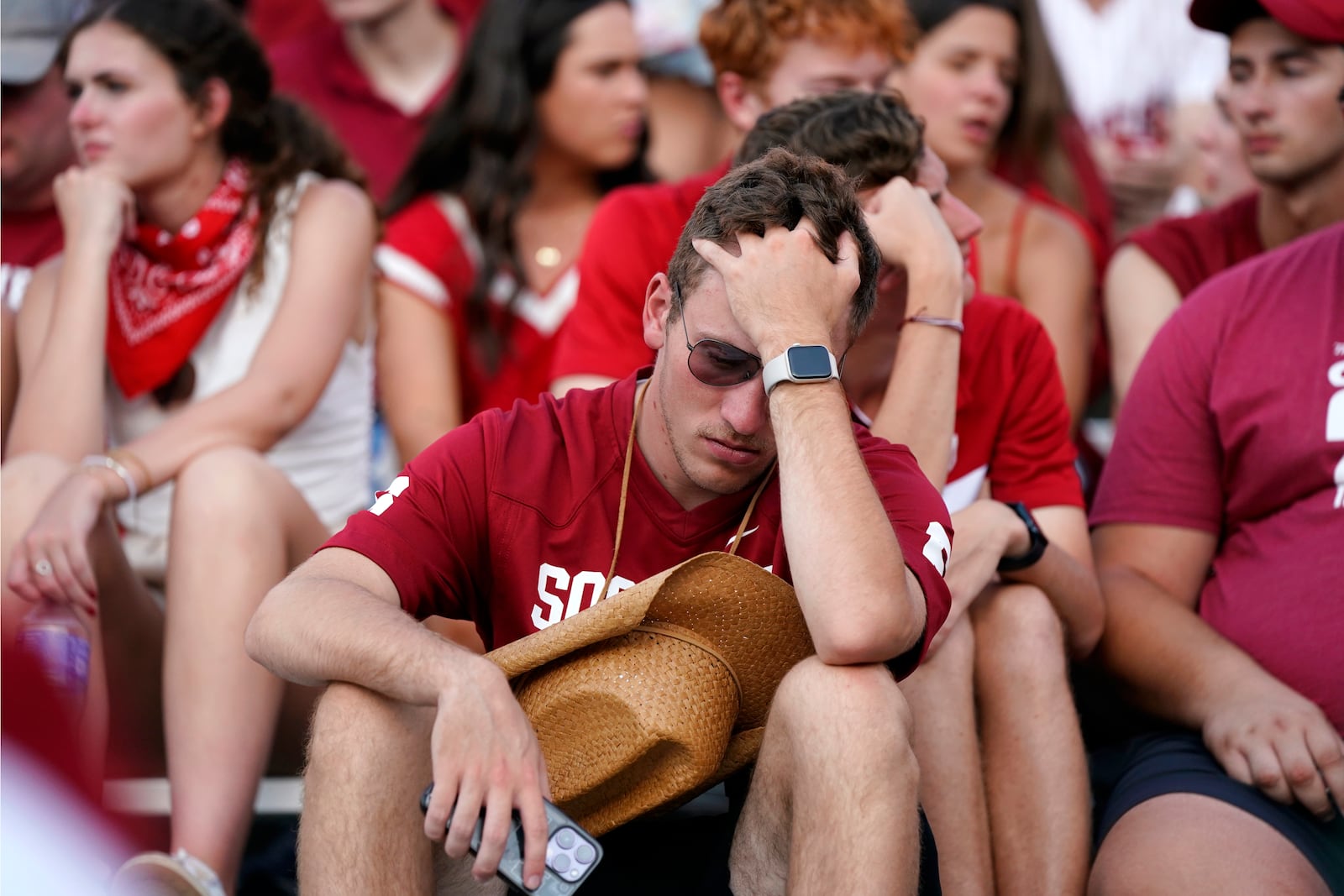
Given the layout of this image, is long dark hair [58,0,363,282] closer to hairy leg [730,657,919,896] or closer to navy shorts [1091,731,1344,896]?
hairy leg [730,657,919,896]

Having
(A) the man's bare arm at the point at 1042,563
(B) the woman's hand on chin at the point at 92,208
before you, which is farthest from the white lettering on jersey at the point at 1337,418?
(B) the woman's hand on chin at the point at 92,208

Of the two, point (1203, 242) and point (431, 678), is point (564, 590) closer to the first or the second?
point (431, 678)

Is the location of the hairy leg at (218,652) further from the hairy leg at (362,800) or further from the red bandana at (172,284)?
the hairy leg at (362,800)

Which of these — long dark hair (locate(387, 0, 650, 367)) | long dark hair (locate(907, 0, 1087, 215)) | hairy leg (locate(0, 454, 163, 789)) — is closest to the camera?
hairy leg (locate(0, 454, 163, 789))

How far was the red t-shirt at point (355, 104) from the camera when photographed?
4.80 m

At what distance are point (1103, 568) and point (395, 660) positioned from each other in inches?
58.9

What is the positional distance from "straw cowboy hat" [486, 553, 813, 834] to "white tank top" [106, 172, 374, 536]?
56.0 inches

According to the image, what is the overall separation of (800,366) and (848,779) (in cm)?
55

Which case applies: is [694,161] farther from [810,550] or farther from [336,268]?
[810,550]

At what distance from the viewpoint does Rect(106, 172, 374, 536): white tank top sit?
11.3 ft

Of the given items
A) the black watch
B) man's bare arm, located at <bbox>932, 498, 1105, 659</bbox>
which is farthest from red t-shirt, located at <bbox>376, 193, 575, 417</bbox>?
the black watch

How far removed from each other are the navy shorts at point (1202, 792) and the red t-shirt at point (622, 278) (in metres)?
1.20

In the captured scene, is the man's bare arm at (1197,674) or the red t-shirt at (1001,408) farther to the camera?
the red t-shirt at (1001,408)

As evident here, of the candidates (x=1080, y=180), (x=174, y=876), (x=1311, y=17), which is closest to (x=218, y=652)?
(x=174, y=876)
